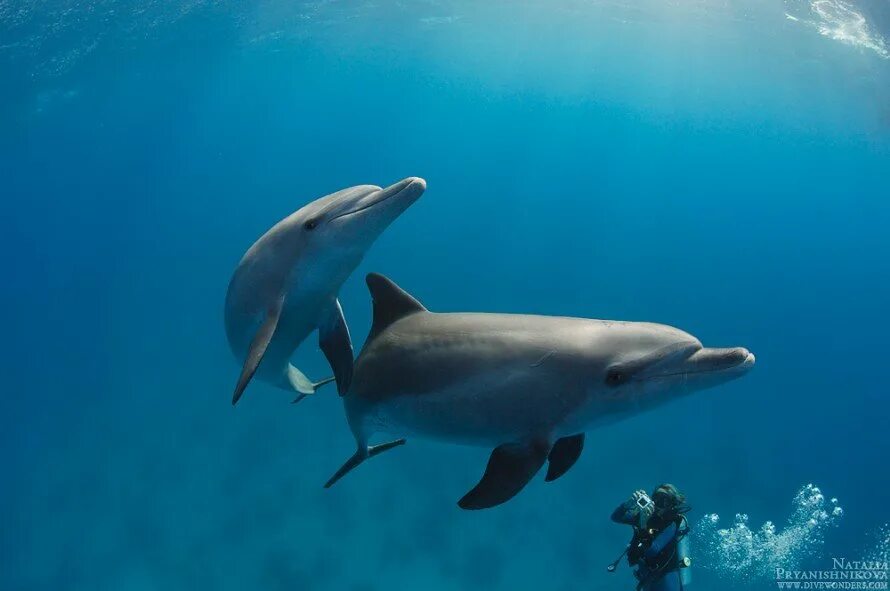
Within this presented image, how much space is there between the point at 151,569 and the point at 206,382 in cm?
867

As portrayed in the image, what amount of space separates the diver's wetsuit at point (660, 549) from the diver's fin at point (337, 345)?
4199 mm

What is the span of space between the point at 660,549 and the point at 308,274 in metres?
5.40

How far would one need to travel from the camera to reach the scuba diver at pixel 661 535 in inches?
292

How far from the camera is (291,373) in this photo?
20.8 ft

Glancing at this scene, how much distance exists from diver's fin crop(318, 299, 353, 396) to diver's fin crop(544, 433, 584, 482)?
1.56m

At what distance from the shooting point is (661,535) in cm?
744

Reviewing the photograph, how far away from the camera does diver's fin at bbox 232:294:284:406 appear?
14.2 feet

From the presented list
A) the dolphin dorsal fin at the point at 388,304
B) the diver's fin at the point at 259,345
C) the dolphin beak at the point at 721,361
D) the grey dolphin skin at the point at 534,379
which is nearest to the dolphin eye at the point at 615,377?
the grey dolphin skin at the point at 534,379

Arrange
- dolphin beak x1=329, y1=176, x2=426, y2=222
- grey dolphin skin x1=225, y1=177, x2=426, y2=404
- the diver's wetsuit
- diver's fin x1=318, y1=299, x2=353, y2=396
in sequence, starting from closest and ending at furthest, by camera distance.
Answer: dolphin beak x1=329, y1=176, x2=426, y2=222 → grey dolphin skin x1=225, y1=177, x2=426, y2=404 → diver's fin x1=318, y1=299, x2=353, y2=396 → the diver's wetsuit

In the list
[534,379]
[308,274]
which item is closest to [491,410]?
[534,379]

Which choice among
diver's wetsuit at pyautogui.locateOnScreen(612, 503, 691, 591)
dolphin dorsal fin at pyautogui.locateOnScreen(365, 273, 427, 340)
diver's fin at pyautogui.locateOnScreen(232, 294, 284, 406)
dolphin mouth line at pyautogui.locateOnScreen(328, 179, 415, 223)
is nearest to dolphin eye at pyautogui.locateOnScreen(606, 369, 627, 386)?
dolphin dorsal fin at pyautogui.locateOnScreen(365, 273, 427, 340)

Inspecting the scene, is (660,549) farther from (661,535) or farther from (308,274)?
(308,274)

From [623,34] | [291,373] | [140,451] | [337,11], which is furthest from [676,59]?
[291,373]

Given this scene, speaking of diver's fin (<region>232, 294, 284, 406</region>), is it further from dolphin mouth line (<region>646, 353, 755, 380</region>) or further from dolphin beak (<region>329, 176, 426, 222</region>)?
dolphin mouth line (<region>646, 353, 755, 380</region>)
